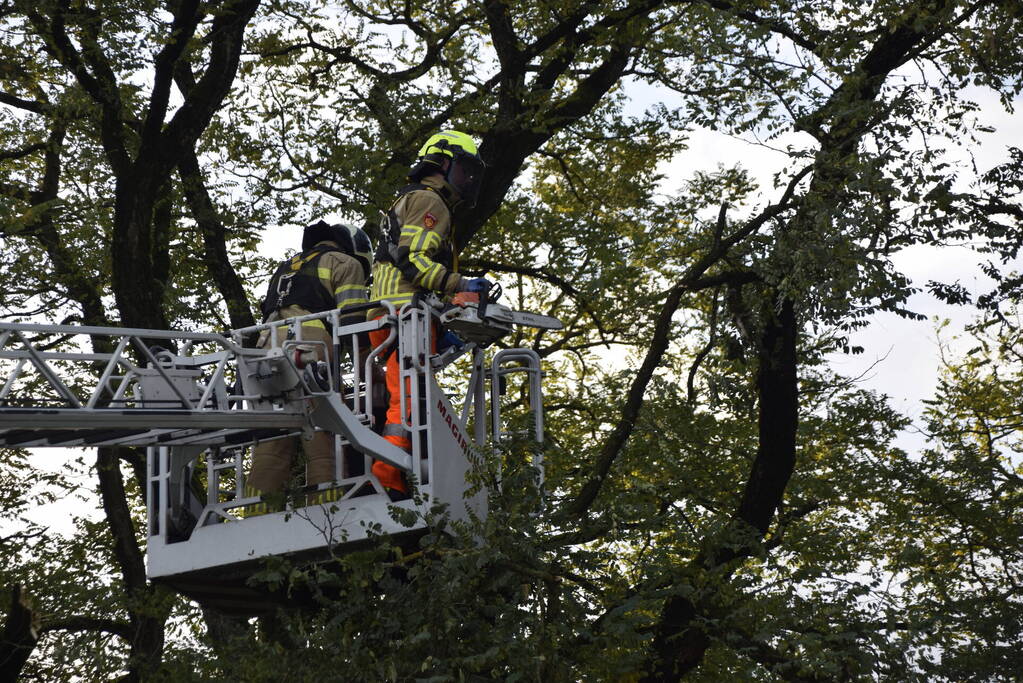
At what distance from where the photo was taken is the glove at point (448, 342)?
8.51 m

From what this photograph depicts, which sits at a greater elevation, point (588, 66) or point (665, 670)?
point (588, 66)

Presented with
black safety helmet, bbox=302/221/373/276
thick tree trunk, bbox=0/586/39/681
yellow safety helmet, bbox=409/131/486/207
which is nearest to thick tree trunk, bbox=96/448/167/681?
thick tree trunk, bbox=0/586/39/681

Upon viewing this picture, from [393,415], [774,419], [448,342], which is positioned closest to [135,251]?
[448,342]

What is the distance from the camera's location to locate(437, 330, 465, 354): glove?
8.51 meters

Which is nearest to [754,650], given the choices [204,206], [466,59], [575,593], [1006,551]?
[575,593]

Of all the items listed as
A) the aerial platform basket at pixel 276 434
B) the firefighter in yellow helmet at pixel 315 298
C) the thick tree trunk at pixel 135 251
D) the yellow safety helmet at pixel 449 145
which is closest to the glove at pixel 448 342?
the aerial platform basket at pixel 276 434

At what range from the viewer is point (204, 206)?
14.4 metres

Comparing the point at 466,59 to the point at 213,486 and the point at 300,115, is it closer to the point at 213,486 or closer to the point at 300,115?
the point at 300,115

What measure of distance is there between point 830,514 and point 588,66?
693cm

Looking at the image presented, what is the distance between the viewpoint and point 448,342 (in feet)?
28.0

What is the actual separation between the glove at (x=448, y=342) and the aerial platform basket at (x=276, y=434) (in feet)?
0.17

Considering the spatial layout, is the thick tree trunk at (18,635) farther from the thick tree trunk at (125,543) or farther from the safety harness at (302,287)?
the safety harness at (302,287)

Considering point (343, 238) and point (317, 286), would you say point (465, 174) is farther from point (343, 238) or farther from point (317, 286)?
point (317, 286)

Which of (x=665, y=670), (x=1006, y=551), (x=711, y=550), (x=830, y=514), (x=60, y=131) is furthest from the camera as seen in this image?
(x=830, y=514)
